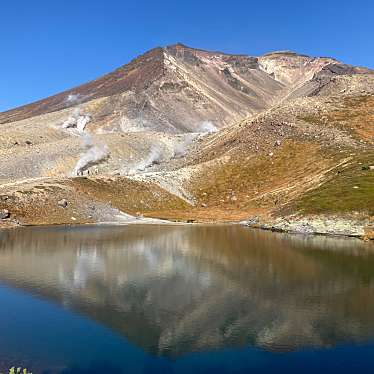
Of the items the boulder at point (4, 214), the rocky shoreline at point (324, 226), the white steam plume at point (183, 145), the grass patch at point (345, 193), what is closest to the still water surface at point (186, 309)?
the rocky shoreline at point (324, 226)

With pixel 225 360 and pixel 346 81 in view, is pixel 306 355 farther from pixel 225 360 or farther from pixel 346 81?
pixel 346 81

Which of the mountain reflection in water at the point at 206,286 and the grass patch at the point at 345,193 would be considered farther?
the grass patch at the point at 345,193

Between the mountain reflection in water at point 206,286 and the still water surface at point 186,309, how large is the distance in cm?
10

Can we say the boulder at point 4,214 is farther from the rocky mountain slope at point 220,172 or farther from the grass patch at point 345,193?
the grass patch at point 345,193

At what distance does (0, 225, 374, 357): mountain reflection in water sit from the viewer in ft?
78.1

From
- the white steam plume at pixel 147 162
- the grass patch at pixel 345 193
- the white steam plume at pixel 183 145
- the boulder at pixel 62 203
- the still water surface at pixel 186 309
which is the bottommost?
the still water surface at pixel 186 309

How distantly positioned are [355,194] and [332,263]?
32.1 metres

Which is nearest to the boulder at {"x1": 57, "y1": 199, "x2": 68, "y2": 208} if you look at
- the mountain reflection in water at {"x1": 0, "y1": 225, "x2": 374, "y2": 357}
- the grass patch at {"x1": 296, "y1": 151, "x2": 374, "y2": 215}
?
the mountain reflection in water at {"x1": 0, "y1": 225, "x2": 374, "y2": 357}

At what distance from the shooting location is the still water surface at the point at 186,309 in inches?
814

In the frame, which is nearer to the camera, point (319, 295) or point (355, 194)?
point (319, 295)

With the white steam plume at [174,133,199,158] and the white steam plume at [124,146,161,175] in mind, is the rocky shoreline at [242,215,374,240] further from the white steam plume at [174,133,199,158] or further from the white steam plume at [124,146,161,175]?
the white steam plume at [174,133,199,158]

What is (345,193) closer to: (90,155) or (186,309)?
(186,309)

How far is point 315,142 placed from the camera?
393 ft

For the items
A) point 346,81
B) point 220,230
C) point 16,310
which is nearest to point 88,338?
point 16,310
